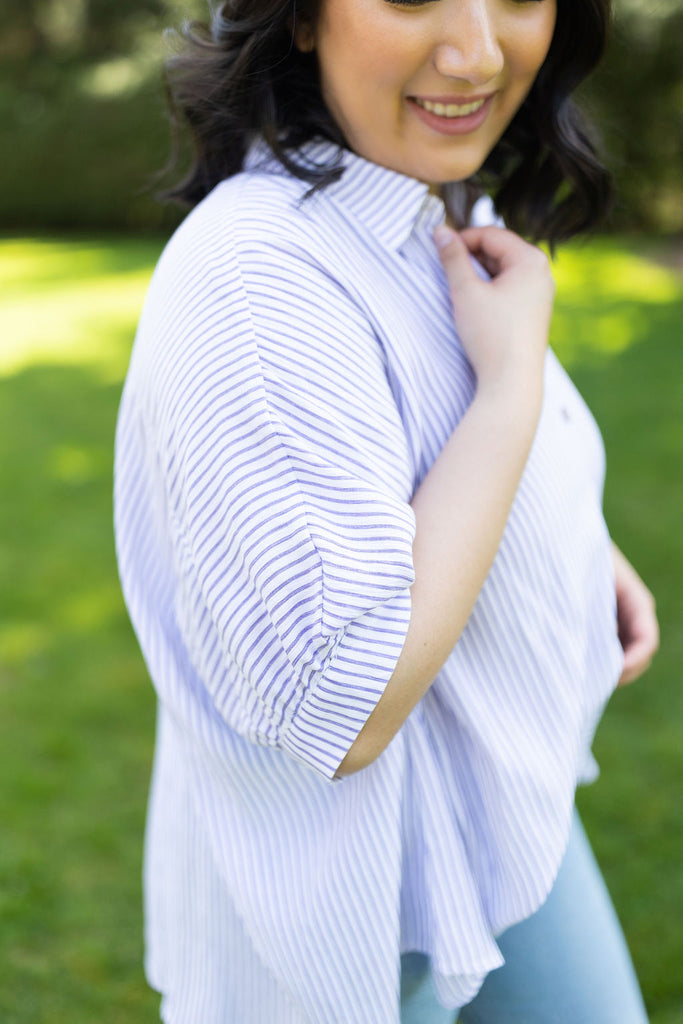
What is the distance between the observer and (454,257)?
1479 millimetres

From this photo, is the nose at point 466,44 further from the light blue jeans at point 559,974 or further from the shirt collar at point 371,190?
the light blue jeans at point 559,974

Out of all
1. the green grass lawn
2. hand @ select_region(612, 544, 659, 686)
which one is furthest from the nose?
the green grass lawn

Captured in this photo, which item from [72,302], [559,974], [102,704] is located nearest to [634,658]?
[559,974]

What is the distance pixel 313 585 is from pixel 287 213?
1.64 feet

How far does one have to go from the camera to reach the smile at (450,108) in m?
1.38

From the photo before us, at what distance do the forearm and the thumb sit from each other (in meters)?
0.21

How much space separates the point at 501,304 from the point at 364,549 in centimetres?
52

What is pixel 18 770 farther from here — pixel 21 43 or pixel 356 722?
pixel 21 43

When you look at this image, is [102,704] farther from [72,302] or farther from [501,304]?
[72,302]

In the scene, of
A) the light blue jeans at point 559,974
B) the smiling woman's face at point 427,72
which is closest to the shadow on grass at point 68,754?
the light blue jeans at point 559,974

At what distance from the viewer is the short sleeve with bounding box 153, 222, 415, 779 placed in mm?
1054

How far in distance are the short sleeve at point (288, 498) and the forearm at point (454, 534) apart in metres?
0.04

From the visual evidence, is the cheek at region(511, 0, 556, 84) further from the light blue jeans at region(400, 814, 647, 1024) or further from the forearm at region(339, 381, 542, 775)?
the light blue jeans at region(400, 814, 647, 1024)

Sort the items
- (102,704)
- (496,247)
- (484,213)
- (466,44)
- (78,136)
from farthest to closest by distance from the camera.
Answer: (78,136), (102,704), (484,213), (496,247), (466,44)
